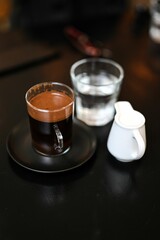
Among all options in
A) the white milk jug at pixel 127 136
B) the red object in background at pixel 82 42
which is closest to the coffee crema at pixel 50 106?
the white milk jug at pixel 127 136

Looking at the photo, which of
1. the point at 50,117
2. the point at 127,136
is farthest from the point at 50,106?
the point at 127,136

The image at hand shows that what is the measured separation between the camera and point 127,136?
700 mm

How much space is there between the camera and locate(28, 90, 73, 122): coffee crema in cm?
69

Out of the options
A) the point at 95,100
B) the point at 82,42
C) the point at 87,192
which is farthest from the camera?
the point at 82,42

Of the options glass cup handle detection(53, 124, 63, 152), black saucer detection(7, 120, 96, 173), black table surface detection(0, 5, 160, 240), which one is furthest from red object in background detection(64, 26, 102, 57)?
glass cup handle detection(53, 124, 63, 152)

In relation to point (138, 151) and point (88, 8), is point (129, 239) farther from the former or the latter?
point (88, 8)

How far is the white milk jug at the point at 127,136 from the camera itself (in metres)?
0.69

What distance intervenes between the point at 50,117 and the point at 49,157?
0.10 m

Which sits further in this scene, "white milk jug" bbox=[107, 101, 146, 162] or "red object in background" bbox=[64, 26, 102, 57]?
"red object in background" bbox=[64, 26, 102, 57]

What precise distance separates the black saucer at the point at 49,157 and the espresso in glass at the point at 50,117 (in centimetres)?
2

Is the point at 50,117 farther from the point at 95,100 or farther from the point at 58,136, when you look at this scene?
the point at 95,100

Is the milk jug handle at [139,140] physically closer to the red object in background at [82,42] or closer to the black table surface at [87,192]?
the black table surface at [87,192]

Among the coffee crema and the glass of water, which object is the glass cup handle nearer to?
the coffee crema

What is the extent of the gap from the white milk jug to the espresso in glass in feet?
0.33
